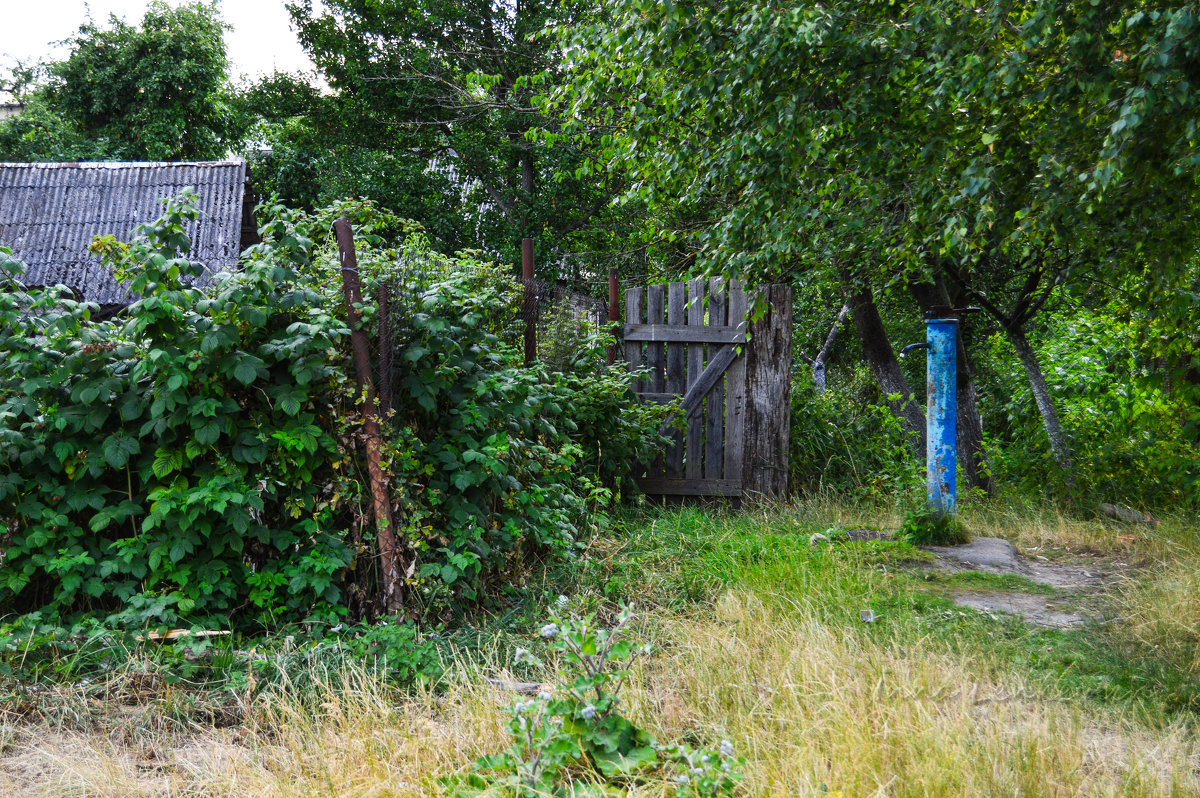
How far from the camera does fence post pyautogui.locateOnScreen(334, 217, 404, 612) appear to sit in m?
3.76

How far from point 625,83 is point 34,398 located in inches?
175

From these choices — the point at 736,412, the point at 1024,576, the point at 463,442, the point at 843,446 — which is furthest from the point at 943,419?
the point at 463,442

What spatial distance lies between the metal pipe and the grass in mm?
Answer: 1218

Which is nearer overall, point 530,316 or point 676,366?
point 530,316

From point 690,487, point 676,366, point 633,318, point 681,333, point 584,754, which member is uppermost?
point 633,318

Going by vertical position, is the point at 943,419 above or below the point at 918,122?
below

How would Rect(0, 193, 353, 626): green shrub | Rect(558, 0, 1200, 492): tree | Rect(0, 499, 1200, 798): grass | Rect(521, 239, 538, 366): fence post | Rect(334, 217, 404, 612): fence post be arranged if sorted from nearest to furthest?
Rect(0, 499, 1200, 798): grass
Rect(558, 0, 1200, 492): tree
Rect(0, 193, 353, 626): green shrub
Rect(334, 217, 404, 612): fence post
Rect(521, 239, 538, 366): fence post

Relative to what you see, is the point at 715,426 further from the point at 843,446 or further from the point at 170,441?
the point at 170,441

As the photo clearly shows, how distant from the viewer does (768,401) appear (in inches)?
270

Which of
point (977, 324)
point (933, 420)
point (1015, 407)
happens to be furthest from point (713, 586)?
point (977, 324)

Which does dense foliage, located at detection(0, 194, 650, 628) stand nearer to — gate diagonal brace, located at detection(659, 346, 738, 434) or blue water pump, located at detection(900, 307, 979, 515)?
blue water pump, located at detection(900, 307, 979, 515)

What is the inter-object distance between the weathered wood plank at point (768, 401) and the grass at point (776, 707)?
8.21 ft

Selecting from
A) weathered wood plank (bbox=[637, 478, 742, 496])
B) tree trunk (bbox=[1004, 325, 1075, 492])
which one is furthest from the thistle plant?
tree trunk (bbox=[1004, 325, 1075, 492])

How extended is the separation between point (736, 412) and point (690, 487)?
0.73 m
